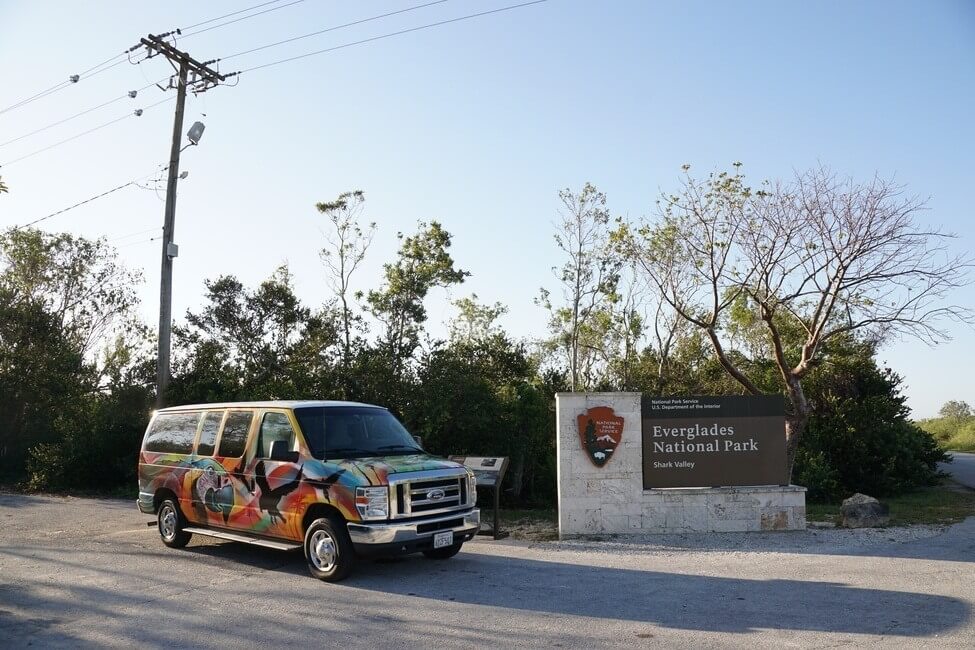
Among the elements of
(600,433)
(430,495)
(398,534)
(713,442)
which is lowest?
(398,534)

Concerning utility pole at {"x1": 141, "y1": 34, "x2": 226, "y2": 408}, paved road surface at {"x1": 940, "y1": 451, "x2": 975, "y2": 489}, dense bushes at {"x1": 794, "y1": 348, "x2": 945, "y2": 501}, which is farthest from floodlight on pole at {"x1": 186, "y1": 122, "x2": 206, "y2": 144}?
paved road surface at {"x1": 940, "y1": 451, "x2": 975, "y2": 489}

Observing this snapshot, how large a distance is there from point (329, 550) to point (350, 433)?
1527 millimetres

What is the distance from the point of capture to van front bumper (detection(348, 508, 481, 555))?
344 inches

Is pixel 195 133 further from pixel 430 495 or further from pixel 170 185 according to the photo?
pixel 430 495

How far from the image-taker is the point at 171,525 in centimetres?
1130

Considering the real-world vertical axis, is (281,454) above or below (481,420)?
below

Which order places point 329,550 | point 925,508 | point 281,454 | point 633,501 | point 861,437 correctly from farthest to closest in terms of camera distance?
1. point 861,437
2. point 925,508
3. point 633,501
4. point 281,454
5. point 329,550

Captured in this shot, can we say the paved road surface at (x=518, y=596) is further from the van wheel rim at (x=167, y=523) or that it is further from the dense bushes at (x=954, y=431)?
the dense bushes at (x=954, y=431)

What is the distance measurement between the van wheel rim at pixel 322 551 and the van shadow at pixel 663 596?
312 millimetres

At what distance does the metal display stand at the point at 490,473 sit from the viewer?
12070mm

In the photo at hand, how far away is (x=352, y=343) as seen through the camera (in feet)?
65.9

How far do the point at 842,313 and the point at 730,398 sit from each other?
624 centimetres

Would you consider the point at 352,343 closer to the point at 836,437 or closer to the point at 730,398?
the point at 730,398

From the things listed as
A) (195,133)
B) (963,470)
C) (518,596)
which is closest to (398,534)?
(518,596)
